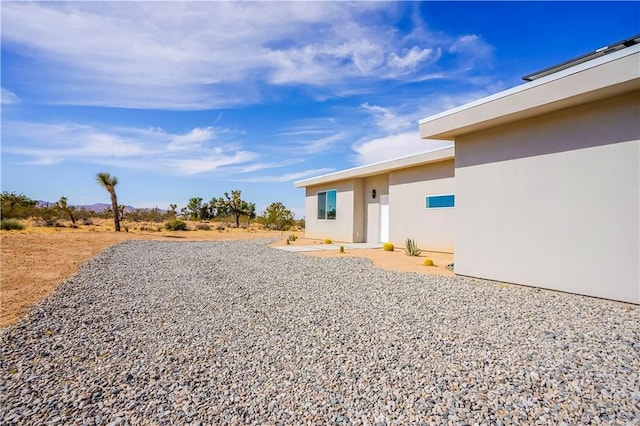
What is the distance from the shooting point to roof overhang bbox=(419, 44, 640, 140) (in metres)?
4.31

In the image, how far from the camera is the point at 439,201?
10.9 m

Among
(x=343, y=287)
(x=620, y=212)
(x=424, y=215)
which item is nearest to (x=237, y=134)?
(x=424, y=215)

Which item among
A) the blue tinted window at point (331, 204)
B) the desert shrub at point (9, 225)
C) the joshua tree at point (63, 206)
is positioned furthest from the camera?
the joshua tree at point (63, 206)

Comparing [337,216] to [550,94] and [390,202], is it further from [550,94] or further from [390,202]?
[550,94]

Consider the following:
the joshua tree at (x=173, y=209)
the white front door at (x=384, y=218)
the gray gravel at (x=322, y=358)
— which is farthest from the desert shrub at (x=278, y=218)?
the gray gravel at (x=322, y=358)

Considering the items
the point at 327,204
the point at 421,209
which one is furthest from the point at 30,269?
the point at 327,204

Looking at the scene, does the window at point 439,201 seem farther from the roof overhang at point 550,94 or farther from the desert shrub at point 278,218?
the desert shrub at point 278,218

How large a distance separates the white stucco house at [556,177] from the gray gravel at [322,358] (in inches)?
27.5

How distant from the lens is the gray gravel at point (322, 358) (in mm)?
2205

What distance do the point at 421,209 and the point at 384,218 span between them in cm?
262

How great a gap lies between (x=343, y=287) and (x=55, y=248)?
436 inches

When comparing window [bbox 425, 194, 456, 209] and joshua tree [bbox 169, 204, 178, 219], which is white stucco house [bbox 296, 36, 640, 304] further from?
joshua tree [bbox 169, 204, 178, 219]

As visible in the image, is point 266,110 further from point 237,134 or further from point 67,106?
point 67,106

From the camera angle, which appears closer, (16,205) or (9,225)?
(9,225)
